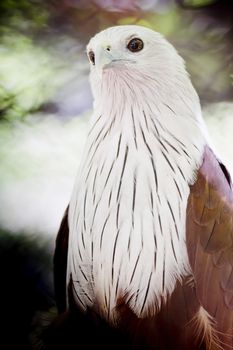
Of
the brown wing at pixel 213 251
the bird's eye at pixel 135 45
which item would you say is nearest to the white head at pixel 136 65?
the bird's eye at pixel 135 45

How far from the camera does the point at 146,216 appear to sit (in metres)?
1.51

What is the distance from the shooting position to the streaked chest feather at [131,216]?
148 centimetres

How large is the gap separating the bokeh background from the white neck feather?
8 centimetres

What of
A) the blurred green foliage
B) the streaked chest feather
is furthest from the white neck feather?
the blurred green foliage

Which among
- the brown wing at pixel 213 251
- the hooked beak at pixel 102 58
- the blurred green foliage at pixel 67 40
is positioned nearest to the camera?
the brown wing at pixel 213 251

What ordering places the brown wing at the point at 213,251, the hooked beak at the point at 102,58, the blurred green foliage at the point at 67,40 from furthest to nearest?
1. the blurred green foliage at the point at 67,40
2. the hooked beak at the point at 102,58
3. the brown wing at the point at 213,251

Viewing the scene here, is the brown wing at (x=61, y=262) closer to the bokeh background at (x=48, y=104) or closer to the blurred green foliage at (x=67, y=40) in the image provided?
the bokeh background at (x=48, y=104)

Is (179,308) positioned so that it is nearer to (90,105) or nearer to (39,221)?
(39,221)

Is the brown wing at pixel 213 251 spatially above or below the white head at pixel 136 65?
below

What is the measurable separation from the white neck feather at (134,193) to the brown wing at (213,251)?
0.03 meters

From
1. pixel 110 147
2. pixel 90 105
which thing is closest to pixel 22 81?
pixel 90 105

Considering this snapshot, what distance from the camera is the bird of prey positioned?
1.46 m

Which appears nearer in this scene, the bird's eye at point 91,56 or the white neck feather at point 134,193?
the white neck feather at point 134,193

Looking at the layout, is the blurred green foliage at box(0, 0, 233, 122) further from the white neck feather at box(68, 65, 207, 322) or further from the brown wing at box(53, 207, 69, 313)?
the brown wing at box(53, 207, 69, 313)
